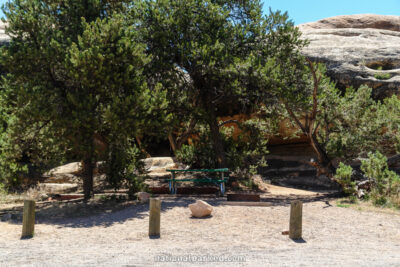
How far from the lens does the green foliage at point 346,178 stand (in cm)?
1196

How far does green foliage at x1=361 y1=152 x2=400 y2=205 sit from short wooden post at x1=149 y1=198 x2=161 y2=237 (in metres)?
7.08

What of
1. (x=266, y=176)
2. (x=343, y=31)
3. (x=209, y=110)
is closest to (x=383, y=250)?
(x=209, y=110)

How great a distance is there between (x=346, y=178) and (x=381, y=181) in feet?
3.50

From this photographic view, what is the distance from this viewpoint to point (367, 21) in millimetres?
33875

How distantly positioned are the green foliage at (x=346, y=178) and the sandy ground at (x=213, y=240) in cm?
169

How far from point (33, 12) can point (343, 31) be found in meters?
22.1

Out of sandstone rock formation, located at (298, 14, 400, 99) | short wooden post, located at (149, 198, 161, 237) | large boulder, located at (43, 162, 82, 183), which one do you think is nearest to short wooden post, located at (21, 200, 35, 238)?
short wooden post, located at (149, 198, 161, 237)

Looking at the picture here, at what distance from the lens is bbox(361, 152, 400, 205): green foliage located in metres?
11.2

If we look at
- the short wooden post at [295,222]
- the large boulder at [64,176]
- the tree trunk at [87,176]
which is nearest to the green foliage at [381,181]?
the short wooden post at [295,222]

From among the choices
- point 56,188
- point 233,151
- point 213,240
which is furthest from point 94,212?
point 233,151

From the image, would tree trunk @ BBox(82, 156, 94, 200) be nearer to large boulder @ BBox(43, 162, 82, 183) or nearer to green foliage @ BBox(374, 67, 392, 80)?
large boulder @ BBox(43, 162, 82, 183)

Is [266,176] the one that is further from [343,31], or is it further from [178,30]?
[343,31]

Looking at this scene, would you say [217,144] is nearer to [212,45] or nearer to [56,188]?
[212,45]

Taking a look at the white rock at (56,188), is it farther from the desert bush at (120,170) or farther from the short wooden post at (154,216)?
the short wooden post at (154,216)
